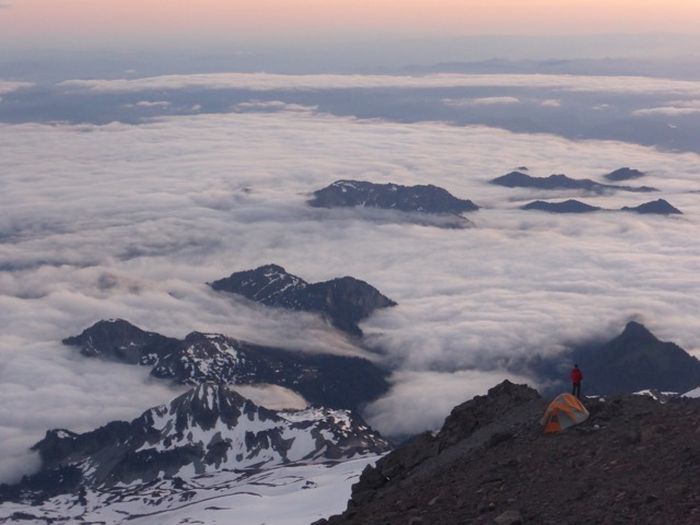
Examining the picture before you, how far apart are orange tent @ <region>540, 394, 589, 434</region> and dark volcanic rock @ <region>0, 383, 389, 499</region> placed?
123390 mm

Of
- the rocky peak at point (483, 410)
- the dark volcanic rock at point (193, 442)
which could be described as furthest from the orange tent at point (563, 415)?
the dark volcanic rock at point (193, 442)

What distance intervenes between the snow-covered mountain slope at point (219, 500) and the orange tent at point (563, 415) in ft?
175

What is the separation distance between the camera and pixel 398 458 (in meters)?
45.0

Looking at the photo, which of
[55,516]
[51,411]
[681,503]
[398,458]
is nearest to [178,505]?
[55,516]

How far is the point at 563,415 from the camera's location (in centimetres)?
3809

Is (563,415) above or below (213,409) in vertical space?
above

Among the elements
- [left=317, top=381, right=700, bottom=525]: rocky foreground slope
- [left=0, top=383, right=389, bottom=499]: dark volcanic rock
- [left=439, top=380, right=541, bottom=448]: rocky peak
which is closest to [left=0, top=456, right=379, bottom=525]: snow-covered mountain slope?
[left=0, top=383, right=389, bottom=499]: dark volcanic rock

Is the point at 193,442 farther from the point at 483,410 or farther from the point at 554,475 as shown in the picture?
the point at 554,475

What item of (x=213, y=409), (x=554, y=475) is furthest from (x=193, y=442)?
(x=554, y=475)

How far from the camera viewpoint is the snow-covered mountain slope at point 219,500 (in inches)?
4107

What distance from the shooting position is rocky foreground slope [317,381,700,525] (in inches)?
1123

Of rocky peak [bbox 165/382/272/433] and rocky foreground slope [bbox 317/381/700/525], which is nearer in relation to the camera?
rocky foreground slope [bbox 317/381/700/525]

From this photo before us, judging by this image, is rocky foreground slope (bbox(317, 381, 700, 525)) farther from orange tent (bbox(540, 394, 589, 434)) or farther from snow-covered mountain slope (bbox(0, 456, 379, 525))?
snow-covered mountain slope (bbox(0, 456, 379, 525))

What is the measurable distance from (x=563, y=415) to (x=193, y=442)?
146 meters
